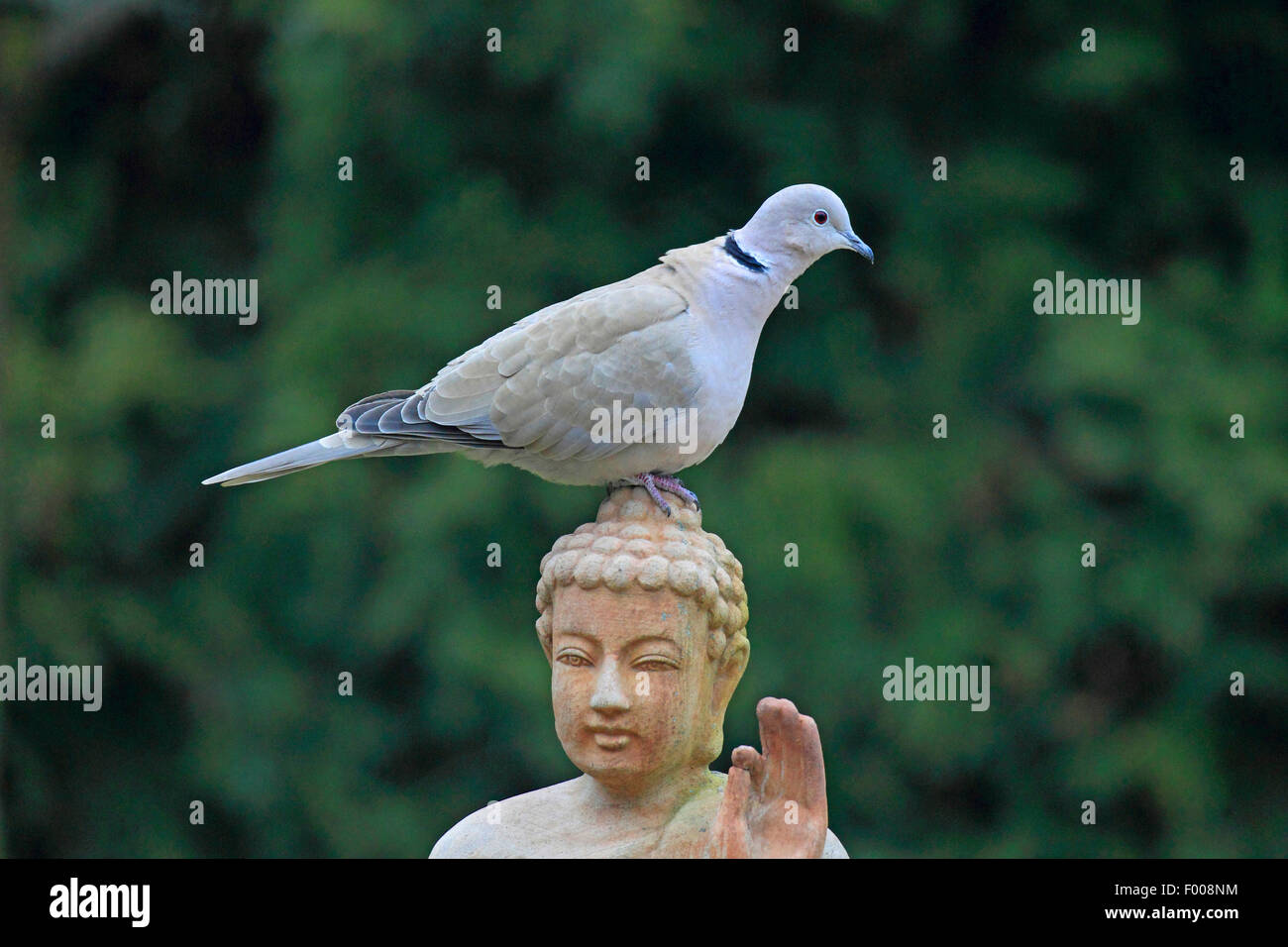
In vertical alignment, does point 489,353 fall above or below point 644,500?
above

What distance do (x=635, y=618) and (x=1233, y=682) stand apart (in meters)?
4.59

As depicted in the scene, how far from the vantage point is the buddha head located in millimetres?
3752

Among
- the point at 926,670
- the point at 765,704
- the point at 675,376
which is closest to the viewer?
the point at 765,704

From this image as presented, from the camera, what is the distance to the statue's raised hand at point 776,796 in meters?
3.60

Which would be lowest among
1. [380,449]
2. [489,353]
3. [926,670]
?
[926,670]

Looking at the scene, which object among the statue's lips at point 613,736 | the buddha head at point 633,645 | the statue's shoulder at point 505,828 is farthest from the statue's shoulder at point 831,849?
the statue's shoulder at point 505,828

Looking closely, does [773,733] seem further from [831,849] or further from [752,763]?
[831,849]

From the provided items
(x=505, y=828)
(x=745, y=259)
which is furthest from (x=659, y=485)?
(x=505, y=828)

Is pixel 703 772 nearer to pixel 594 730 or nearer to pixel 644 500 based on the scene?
pixel 594 730

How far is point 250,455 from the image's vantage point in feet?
24.2

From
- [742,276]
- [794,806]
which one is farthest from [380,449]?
[794,806]

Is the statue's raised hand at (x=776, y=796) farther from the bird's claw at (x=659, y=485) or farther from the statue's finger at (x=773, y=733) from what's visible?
the bird's claw at (x=659, y=485)

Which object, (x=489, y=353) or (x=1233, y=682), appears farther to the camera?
(x=1233, y=682)
